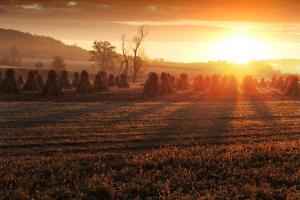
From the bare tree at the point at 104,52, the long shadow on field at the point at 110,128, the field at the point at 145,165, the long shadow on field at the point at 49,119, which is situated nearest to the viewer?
the field at the point at 145,165

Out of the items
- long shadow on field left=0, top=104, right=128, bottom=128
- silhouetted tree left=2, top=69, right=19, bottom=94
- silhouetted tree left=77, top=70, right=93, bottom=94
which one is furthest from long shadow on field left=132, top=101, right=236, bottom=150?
silhouetted tree left=2, top=69, right=19, bottom=94

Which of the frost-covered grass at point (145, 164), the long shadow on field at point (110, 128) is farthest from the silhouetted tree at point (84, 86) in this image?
the frost-covered grass at point (145, 164)

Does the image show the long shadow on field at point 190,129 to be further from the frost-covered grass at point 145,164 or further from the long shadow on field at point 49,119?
the long shadow on field at point 49,119

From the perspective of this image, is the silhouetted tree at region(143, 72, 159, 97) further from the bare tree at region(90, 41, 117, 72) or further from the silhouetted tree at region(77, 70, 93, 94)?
the bare tree at region(90, 41, 117, 72)

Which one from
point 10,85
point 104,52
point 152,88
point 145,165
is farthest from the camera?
point 104,52

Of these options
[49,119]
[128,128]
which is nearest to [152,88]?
[49,119]

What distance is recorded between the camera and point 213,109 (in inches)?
1518

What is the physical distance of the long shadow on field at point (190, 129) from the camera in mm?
22453

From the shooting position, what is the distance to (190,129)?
26516mm

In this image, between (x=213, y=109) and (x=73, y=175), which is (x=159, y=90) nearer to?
(x=213, y=109)

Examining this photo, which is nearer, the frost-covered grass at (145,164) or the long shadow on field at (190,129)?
the frost-covered grass at (145,164)

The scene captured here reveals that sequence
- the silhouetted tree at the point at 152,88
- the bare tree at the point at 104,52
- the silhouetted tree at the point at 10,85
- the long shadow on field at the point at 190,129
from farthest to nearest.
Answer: the bare tree at the point at 104,52 < the silhouetted tree at the point at 152,88 < the silhouetted tree at the point at 10,85 < the long shadow on field at the point at 190,129

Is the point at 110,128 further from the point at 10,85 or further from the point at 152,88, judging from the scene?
the point at 10,85

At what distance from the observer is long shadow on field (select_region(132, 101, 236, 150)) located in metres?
22.5
